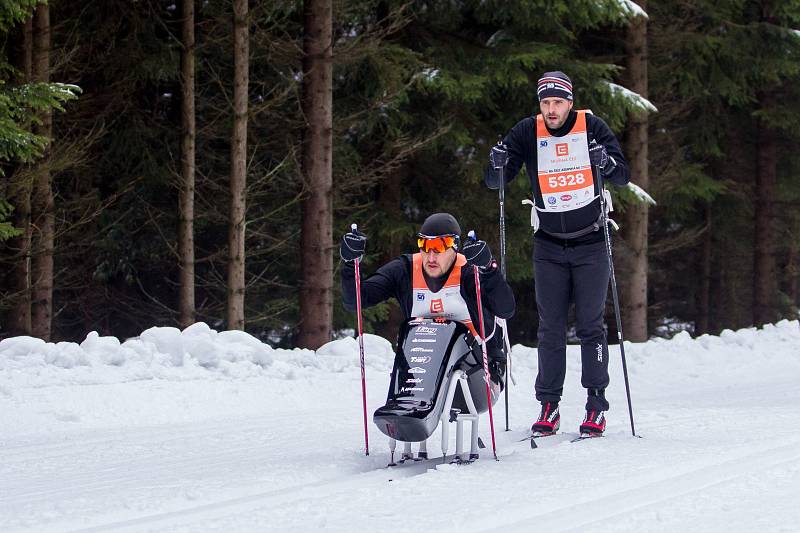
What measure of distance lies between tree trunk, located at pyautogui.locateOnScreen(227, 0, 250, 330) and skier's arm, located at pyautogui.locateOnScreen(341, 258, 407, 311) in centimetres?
817

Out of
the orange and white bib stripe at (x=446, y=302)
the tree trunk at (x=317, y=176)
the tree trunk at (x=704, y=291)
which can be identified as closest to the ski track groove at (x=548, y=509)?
the orange and white bib stripe at (x=446, y=302)

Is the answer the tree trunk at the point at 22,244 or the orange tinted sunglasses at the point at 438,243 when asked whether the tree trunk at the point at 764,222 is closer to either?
the tree trunk at the point at 22,244

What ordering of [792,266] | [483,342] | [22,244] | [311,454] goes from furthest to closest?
[792,266] → [22,244] → [311,454] → [483,342]

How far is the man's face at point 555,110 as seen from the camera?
7.16 meters

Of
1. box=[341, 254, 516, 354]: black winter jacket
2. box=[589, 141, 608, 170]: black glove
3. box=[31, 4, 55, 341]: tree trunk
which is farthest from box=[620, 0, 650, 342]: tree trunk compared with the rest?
box=[341, 254, 516, 354]: black winter jacket

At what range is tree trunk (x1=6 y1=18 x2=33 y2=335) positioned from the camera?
44.3 ft

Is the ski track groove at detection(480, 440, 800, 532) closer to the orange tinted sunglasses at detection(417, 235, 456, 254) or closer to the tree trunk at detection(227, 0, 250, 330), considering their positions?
the orange tinted sunglasses at detection(417, 235, 456, 254)

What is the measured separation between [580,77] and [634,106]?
921 mm

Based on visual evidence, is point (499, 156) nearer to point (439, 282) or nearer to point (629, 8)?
point (439, 282)

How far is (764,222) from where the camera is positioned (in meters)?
24.3

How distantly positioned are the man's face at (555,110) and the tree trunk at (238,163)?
780 centimetres

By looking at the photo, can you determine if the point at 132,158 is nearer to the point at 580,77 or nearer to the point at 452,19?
the point at 452,19

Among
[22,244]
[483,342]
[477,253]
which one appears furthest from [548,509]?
[22,244]

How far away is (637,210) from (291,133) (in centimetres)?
591
